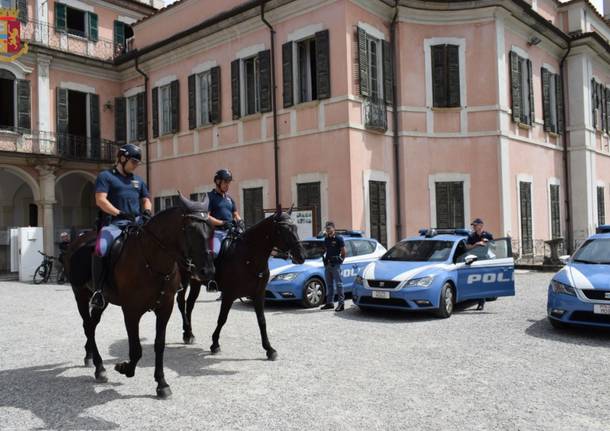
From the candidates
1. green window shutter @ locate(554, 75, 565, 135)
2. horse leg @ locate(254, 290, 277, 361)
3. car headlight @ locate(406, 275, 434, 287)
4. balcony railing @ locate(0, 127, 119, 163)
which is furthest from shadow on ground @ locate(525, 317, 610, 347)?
balcony railing @ locate(0, 127, 119, 163)

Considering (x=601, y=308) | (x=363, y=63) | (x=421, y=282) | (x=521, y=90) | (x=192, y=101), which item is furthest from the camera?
(x=192, y=101)

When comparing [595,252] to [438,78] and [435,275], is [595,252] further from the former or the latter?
[438,78]

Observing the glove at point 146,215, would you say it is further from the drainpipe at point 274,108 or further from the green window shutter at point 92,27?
the green window shutter at point 92,27

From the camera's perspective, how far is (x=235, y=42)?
731 inches

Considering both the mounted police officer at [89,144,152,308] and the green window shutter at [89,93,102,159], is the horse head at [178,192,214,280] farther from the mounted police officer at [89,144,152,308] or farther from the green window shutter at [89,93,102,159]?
the green window shutter at [89,93,102,159]


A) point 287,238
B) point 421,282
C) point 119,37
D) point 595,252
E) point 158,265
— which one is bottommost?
point 421,282

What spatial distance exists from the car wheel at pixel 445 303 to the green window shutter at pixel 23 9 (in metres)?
19.9

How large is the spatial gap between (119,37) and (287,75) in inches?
456

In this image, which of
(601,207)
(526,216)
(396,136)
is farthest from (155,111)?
(601,207)

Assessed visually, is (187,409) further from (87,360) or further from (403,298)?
(403,298)

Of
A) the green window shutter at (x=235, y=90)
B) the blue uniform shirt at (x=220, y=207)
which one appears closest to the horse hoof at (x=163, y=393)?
the blue uniform shirt at (x=220, y=207)

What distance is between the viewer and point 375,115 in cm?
1622

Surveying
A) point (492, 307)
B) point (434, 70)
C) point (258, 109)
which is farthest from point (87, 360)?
point (434, 70)

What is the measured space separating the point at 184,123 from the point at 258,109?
13.0ft
